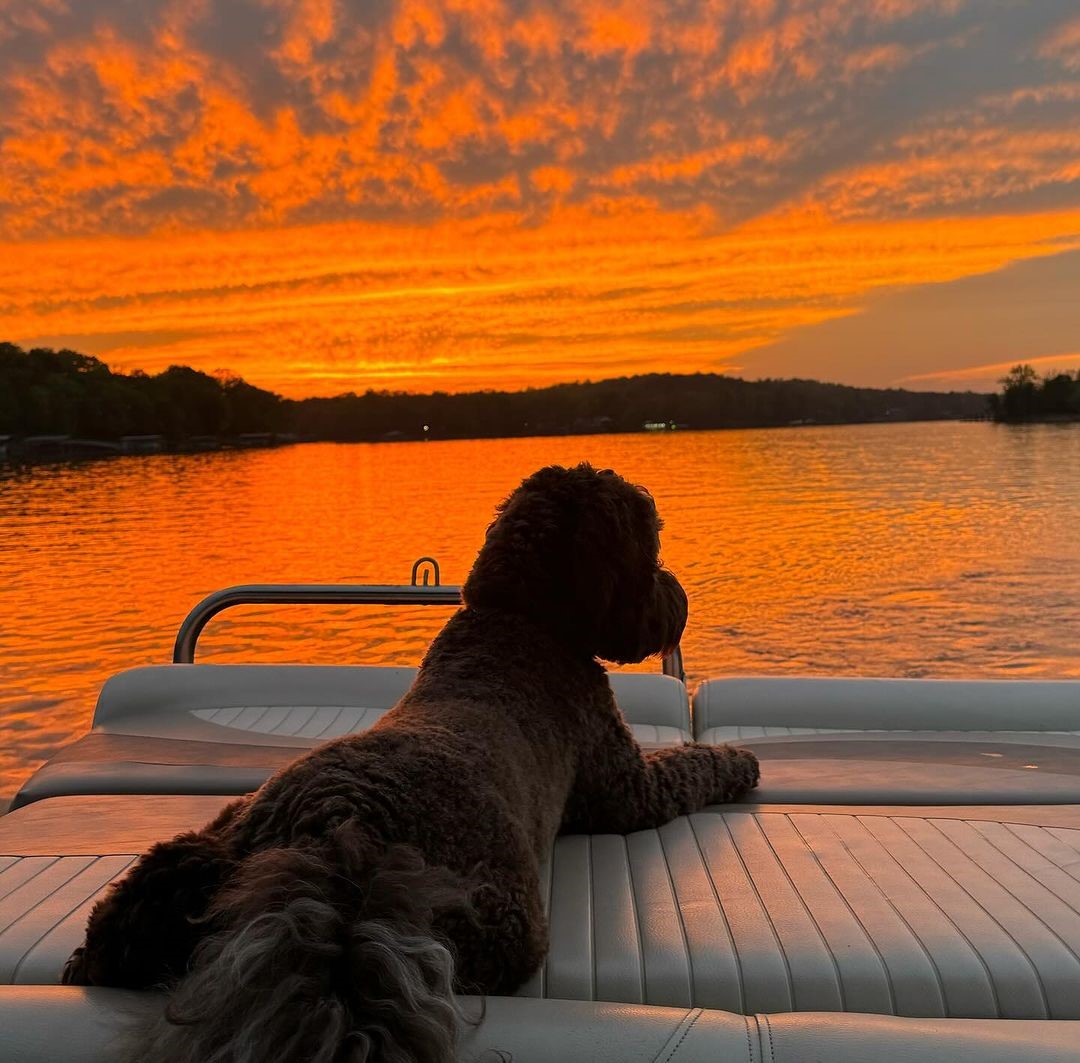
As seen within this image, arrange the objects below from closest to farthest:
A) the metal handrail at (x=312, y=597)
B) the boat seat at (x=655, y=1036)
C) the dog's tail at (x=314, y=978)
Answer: the dog's tail at (x=314, y=978)
the boat seat at (x=655, y=1036)
the metal handrail at (x=312, y=597)

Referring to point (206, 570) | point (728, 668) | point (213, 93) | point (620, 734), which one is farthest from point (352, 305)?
point (620, 734)

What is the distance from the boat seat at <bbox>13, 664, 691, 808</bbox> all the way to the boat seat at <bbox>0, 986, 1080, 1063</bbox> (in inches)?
62.1

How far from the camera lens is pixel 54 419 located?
33.6m

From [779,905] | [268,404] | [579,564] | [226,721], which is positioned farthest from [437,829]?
[268,404]

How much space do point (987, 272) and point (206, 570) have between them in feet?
51.9

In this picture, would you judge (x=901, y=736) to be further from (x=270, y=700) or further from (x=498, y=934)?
(x=270, y=700)

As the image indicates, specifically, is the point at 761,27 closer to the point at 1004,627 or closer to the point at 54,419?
the point at 1004,627

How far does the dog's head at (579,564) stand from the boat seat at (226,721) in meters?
0.99

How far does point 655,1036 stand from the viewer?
4.61 ft

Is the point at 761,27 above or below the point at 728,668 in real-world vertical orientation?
above

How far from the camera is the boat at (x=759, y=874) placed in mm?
1438

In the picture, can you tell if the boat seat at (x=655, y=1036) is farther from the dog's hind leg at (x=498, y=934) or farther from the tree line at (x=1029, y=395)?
the tree line at (x=1029, y=395)

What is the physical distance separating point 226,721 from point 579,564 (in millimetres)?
1855

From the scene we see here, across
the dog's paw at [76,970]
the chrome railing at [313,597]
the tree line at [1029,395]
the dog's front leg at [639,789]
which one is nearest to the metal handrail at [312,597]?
the chrome railing at [313,597]
